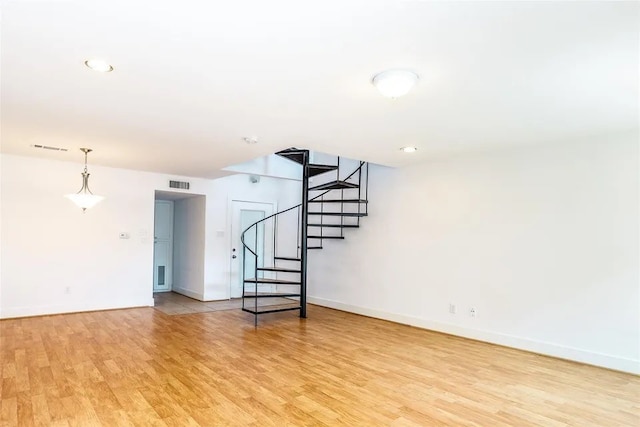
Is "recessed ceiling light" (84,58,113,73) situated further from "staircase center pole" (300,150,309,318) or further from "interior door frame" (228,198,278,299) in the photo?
"interior door frame" (228,198,278,299)

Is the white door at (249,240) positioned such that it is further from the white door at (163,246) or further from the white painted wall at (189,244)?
the white door at (163,246)

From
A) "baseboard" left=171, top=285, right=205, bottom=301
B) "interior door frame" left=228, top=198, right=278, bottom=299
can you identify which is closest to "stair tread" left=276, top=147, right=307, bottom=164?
"interior door frame" left=228, top=198, right=278, bottom=299

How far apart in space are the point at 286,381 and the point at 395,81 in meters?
2.64

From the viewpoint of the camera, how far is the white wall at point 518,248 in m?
3.73

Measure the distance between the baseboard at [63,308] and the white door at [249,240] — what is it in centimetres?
173

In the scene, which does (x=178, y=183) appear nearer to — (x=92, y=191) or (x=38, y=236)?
(x=92, y=191)

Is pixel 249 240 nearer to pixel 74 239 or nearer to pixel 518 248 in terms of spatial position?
pixel 74 239

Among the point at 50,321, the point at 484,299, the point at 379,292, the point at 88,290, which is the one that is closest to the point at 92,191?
the point at 88,290

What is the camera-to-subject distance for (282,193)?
26.6 ft

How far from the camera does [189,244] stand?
7.77 metres

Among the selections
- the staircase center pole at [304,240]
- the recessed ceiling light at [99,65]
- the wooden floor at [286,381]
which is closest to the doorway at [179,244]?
the staircase center pole at [304,240]

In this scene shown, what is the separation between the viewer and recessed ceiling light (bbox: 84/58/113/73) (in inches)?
92.5

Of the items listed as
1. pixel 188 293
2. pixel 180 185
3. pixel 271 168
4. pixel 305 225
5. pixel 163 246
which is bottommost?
pixel 188 293

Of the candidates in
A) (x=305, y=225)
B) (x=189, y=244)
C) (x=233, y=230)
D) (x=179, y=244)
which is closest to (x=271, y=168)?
(x=233, y=230)
